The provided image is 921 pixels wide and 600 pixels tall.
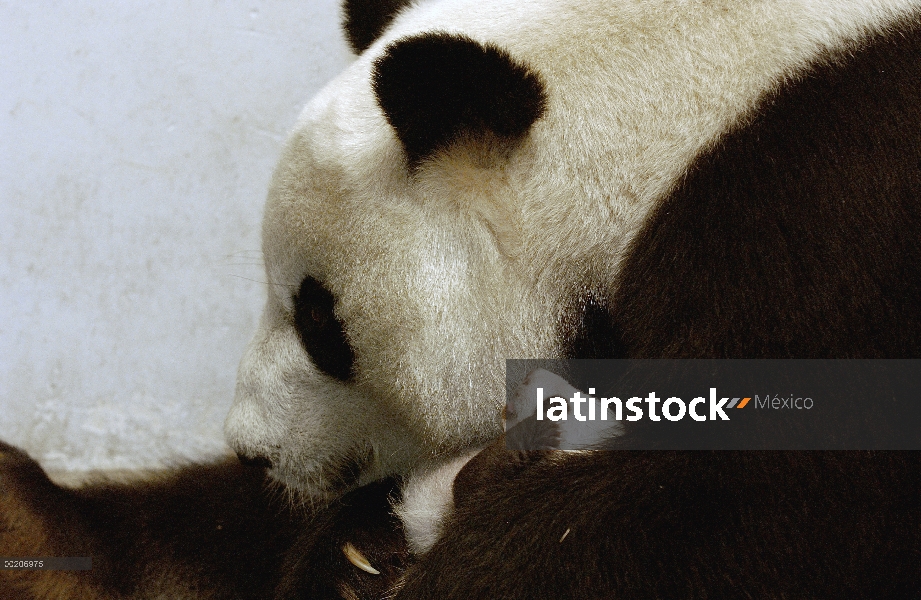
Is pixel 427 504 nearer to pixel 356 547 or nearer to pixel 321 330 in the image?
pixel 356 547

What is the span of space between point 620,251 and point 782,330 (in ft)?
1.02

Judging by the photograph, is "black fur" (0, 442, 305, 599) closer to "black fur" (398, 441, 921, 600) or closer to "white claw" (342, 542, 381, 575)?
"white claw" (342, 542, 381, 575)

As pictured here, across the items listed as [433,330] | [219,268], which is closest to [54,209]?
[219,268]

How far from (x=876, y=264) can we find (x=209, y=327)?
218cm

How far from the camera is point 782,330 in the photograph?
1.27m

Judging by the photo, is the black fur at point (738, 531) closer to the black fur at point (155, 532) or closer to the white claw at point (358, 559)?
the white claw at point (358, 559)

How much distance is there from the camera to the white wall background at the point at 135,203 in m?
2.73

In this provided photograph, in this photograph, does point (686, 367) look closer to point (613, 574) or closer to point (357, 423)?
point (613, 574)

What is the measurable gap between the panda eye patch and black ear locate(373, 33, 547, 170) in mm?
458

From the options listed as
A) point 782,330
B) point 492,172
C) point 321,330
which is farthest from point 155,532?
point 782,330

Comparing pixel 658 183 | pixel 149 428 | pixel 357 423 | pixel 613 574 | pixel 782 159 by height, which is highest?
pixel 782 159

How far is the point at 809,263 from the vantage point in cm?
128

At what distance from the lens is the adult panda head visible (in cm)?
140

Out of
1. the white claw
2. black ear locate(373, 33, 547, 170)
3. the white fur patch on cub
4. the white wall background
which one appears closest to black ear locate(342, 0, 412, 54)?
black ear locate(373, 33, 547, 170)
